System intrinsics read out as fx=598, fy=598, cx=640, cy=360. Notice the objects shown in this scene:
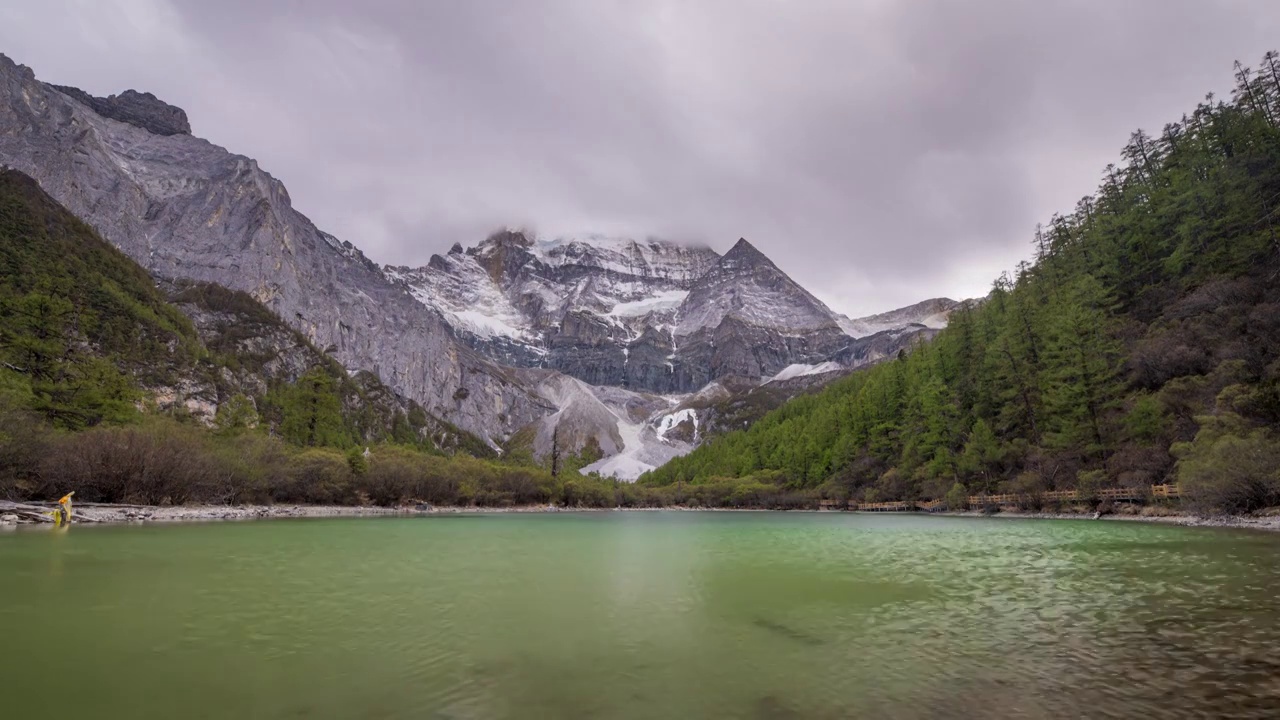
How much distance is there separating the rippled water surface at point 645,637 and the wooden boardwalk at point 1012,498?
23575mm

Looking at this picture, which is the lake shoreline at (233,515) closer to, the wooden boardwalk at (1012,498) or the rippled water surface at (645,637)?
the wooden boardwalk at (1012,498)

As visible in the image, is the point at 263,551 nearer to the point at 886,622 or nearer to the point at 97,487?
the point at 886,622

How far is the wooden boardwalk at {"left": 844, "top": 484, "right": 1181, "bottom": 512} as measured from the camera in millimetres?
38806

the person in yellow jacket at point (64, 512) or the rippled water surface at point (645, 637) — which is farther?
the person in yellow jacket at point (64, 512)

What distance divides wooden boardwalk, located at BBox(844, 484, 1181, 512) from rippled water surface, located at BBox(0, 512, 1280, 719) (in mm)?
23575

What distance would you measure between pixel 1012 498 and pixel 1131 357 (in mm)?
15118

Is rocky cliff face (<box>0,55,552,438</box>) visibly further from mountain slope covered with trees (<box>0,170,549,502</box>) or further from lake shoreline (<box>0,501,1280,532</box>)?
lake shoreline (<box>0,501,1280,532</box>)

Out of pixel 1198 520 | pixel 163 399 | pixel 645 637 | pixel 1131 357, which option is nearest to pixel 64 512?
pixel 645 637

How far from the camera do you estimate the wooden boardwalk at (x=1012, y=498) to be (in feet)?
127

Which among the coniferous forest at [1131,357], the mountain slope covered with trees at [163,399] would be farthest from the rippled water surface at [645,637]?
the mountain slope covered with trees at [163,399]

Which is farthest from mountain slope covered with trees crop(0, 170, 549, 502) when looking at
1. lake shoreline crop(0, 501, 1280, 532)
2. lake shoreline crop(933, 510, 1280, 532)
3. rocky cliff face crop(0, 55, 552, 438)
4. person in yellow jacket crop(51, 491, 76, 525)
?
lake shoreline crop(933, 510, 1280, 532)

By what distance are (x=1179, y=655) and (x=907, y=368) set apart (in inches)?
3415

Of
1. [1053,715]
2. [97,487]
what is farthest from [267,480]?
[1053,715]

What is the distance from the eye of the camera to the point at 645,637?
1106cm
